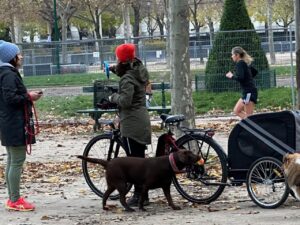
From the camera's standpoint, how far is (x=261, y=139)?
8562mm

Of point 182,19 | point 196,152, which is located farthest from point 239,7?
point 196,152

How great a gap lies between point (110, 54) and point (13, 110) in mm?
13269

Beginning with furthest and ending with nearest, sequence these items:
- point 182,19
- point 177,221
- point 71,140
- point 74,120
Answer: point 74,120 → point 71,140 → point 182,19 → point 177,221

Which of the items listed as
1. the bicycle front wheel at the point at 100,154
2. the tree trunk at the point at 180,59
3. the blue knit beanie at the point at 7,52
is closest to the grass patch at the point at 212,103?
the tree trunk at the point at 180,59

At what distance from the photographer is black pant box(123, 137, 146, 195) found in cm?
890

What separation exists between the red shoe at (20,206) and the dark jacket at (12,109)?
664 mm

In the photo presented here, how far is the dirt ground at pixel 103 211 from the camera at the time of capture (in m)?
7.98

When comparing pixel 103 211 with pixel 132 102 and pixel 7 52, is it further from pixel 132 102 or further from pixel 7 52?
pixel 7 52

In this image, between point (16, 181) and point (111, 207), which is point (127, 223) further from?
point (16, 181)

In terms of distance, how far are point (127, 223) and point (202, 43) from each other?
1431 cm

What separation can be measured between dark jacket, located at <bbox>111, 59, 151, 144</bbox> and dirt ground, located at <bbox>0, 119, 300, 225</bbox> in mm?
799

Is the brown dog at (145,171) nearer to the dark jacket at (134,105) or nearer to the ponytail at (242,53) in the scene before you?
the dark jacket at (134,105)

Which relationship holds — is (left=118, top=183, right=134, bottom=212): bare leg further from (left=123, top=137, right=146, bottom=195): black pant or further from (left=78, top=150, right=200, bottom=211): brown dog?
(left=123, top=137, right=146, bottom=195): black pant

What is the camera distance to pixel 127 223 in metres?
8.02
